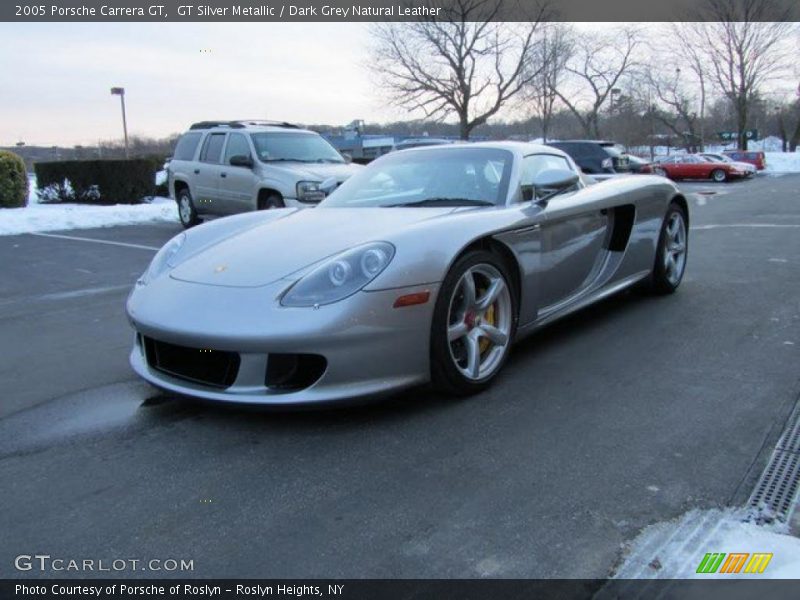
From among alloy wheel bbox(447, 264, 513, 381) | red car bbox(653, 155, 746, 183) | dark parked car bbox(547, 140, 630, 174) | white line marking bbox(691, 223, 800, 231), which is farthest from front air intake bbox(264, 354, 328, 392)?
red car bbox(653, 155, 746, 183)

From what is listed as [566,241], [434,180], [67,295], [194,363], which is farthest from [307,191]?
[194,363]

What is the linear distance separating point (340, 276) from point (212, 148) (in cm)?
917

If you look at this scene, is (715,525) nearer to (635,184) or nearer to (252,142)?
(635,184)

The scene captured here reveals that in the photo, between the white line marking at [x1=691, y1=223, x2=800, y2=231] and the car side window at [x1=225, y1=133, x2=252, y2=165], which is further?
the car side window at [x1=225, y1=133, x2=252, y2=165]

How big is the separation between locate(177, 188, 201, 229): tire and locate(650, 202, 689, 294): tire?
8.68m

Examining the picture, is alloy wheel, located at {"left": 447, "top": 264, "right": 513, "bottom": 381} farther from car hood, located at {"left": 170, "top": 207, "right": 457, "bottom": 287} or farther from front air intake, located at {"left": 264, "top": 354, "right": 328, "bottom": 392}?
front air intake, located at {"left": 264, "top": 354, "right": 328, "bottom": 392}

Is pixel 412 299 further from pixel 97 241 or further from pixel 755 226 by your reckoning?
pixel 755 226

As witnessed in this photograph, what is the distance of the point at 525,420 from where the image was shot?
3.13 m

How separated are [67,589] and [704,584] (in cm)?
186

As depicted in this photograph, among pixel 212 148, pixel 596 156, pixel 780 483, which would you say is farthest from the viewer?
pixel 596 156

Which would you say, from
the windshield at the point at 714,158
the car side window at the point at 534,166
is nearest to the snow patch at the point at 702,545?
the car side window at the point at 534,166

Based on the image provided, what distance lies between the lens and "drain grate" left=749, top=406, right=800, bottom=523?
232 centimetres

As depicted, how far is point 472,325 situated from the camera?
11.3 ft

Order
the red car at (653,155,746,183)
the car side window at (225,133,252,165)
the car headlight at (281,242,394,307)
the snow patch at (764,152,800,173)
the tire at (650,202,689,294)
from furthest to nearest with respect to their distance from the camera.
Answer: the snow patch at (764,152,800,173)
the red car at (653,155,746,183)
the car side window at (225,133,252,165)
the tire at (650,202,689,294)
the car headlight at (281,242,394,307)
